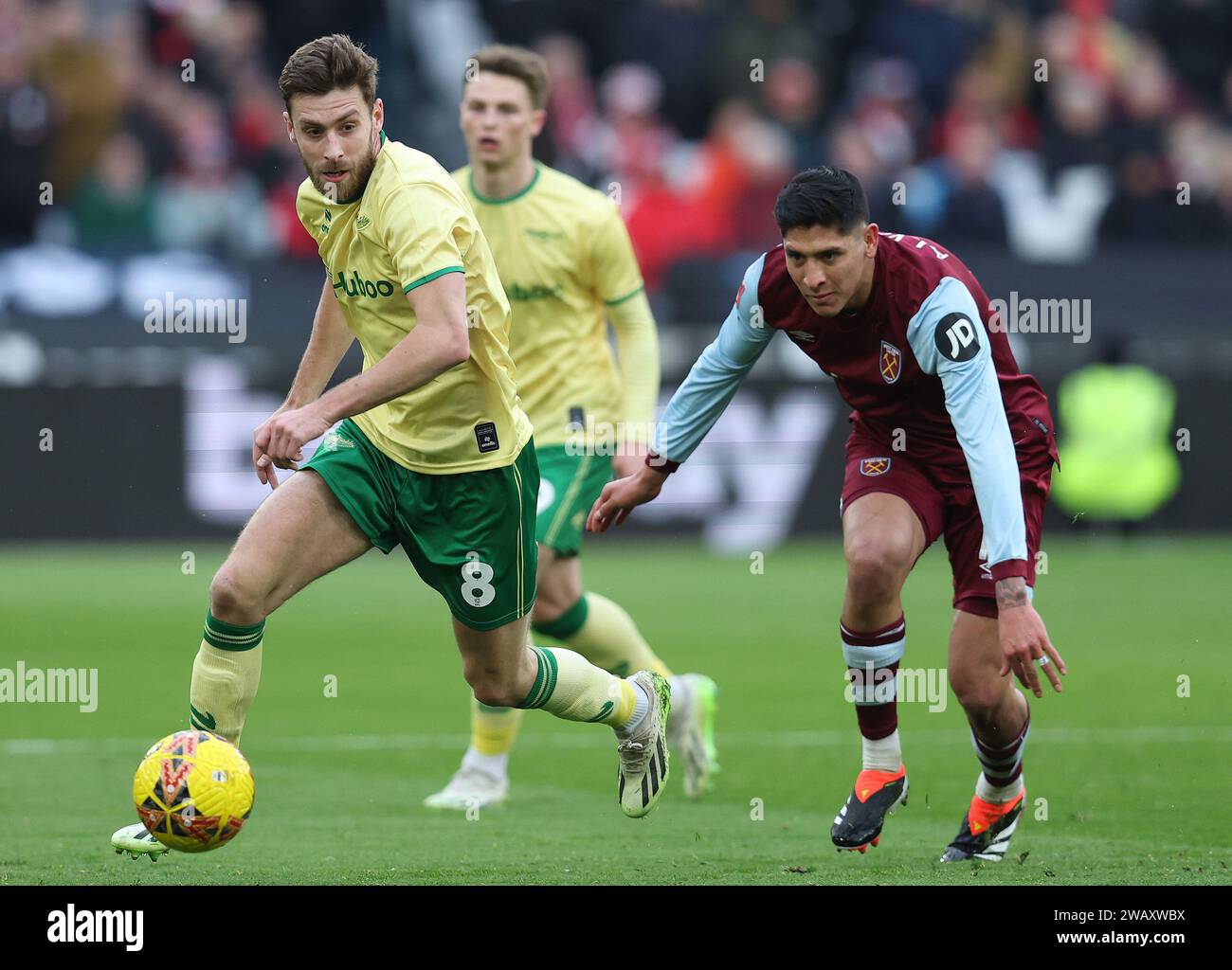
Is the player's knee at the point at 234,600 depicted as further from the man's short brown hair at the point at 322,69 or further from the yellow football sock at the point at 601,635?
the yellow football sock at the point at 601,635

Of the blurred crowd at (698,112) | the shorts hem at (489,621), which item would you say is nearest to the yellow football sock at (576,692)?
the shorts hem at (489,621)

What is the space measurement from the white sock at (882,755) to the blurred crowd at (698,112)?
10584 mm

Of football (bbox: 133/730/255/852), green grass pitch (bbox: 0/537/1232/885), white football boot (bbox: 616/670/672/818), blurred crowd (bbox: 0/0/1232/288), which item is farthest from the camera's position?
blurred crowd (bbox: 0/0/1232/288)

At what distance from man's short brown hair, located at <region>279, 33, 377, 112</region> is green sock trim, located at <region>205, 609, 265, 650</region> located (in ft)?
4.85

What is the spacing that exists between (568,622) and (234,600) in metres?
2.45

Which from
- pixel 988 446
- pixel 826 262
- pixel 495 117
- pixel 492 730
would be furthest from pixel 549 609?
pixel 988 446

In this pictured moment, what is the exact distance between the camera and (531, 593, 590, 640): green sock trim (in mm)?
8102

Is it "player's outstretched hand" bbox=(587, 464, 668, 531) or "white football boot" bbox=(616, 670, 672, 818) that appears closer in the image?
"player's outstretched hand" bbox=(587, 464, 668, 531)

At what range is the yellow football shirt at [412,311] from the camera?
5.88 m

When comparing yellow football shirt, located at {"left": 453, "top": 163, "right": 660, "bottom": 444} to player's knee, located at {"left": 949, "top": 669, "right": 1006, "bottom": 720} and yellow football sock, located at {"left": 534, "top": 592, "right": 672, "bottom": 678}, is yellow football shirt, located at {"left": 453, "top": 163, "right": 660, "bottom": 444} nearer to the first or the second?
yellow football sock, located at {"left": 534, "top": 592, "right": 672, "bottom": 678}

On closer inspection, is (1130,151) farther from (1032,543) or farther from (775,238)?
(1032,543)

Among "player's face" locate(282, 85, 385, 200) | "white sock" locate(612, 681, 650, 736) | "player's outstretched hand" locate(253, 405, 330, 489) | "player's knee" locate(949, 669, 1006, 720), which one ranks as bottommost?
"white sock" locate(612, 681, 650, 736)

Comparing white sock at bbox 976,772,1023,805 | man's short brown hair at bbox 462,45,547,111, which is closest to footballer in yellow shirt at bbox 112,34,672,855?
white sock at bbox 976,772,1023,805

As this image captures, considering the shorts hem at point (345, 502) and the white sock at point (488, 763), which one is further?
the white sock at point (488, 763)
